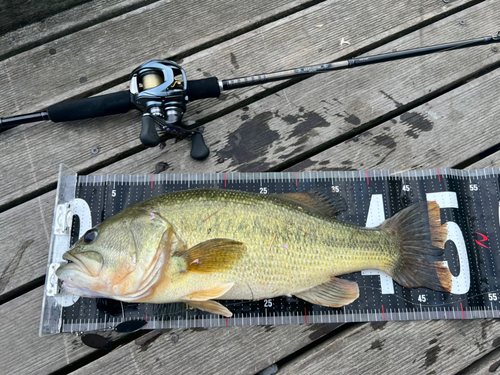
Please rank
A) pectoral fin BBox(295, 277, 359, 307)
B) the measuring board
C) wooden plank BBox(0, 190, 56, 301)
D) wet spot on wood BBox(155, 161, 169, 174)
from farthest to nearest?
wet spot on wood BBox(155, 161, 169, 174) < wooden plank BBox(0, 190, 56, 301) < the measuring board < pectoral fin BBox(295, 277, 359, 307)

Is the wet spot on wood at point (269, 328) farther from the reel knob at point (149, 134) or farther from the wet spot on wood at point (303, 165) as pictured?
the reel knob at point (149, 134)

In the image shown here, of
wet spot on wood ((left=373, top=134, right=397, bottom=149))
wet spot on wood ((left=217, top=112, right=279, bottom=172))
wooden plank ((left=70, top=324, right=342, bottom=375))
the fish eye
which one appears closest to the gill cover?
the fish eye

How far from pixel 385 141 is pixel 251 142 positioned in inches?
42.7

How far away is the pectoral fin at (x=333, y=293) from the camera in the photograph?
2.03 metres

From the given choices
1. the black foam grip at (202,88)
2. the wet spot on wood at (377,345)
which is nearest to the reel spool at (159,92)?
the black foam grip at (202,88)

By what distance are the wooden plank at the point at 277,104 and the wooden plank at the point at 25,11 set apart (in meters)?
0.39

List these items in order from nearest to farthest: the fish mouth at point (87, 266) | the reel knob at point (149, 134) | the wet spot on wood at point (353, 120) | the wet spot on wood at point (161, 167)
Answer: the fish mouth at point (87, 266) → the reel knob at point (149, 134) → the wet spot on wood at point (161, 167) → the wet spot on wood at point (353, 120)

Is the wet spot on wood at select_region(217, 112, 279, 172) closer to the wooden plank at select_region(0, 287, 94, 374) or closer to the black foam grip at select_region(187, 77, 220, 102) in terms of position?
the black foam grip at select_region(187, 77, 220, 102)

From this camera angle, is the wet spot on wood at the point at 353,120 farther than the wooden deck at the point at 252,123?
Yes

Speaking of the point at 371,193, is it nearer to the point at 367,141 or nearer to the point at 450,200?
the point at 367,141

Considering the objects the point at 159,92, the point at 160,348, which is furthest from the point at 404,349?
the point at 159,92

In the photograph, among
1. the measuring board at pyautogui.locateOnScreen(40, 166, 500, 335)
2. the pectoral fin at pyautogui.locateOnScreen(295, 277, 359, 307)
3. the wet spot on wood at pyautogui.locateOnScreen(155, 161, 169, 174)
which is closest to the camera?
the pectoral fin at pyautogui.locateOnScreen(295, 277, 359, 307)

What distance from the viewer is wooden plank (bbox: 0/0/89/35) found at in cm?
252

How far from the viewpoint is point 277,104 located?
2.55m
